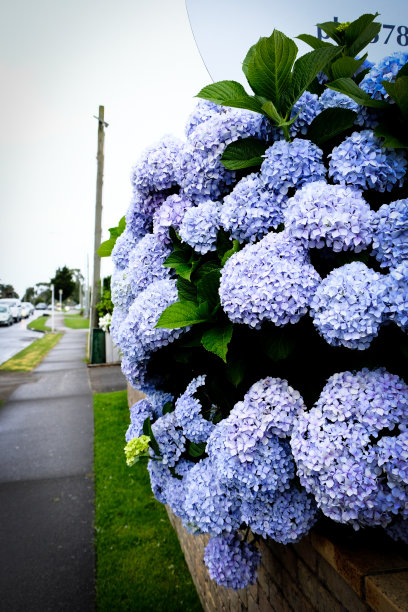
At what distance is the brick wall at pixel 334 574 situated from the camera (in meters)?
1.15

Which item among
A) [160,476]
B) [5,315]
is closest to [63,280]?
[5,315]

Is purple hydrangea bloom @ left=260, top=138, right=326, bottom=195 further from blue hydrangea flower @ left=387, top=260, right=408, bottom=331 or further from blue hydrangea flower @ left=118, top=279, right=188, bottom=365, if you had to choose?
blue hydrangea flower @ left=118, top=279, right=188, bottom=365

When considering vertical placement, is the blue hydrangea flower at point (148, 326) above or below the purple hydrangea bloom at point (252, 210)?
below

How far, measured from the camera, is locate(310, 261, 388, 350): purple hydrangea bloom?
3.30ft

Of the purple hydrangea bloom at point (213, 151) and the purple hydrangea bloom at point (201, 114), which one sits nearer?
the purple hydrangea bloom at point (213, 151)

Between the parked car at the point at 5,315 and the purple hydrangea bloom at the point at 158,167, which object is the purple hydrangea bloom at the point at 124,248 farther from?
the parked car at the point at 5,315

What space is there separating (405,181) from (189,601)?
328 centimetres

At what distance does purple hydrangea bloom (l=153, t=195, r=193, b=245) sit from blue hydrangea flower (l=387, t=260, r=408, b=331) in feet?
2.32

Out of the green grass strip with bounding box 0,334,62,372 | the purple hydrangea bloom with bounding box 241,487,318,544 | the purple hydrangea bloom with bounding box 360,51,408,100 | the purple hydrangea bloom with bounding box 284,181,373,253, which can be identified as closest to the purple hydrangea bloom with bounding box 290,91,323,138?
the purple hydrangea bloom with bounding box 360,51,408,100

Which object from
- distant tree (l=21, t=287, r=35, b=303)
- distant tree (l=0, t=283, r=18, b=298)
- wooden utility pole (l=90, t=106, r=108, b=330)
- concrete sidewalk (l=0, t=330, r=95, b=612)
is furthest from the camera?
distant tree (l=21, t=287, r=35, b=303)

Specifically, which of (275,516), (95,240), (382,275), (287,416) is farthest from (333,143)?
(95,240)

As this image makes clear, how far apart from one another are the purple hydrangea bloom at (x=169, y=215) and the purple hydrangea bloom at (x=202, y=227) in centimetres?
14

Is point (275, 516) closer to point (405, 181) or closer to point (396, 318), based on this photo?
point (396, 318)

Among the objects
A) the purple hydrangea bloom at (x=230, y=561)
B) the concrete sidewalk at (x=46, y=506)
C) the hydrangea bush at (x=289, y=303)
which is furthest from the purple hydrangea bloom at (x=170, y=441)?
the concrete sidewalk at (x=46, y=506)
